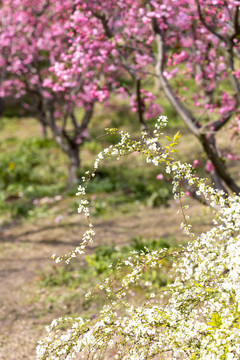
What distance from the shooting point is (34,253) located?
8.55m

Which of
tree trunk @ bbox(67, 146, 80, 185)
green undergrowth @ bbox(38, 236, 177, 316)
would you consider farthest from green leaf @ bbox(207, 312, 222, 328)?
tree trunk @ bbox(67, 146, 80, 185)

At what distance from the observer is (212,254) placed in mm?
3146

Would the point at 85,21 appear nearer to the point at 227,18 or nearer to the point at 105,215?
the point at 227,18

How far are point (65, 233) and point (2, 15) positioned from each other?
705 centimetres

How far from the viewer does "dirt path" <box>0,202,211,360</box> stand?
19.2ft

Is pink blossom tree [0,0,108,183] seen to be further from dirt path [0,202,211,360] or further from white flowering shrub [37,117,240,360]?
white flowering shrub [37,117,240,360]

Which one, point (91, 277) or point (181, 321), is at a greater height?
point (91, 277)

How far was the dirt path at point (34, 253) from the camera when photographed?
584 cm

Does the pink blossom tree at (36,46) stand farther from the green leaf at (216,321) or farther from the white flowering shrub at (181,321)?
the green leaf at (216,321)

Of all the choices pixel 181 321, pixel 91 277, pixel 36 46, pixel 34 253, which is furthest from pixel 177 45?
pixel 36 46

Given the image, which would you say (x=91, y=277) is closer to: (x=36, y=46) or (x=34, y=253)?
(x=34, y=253)

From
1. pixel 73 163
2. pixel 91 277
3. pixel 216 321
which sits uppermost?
pixel 73 163

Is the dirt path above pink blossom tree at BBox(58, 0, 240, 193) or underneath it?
underneath

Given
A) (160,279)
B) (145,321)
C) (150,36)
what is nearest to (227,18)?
(150,36)
